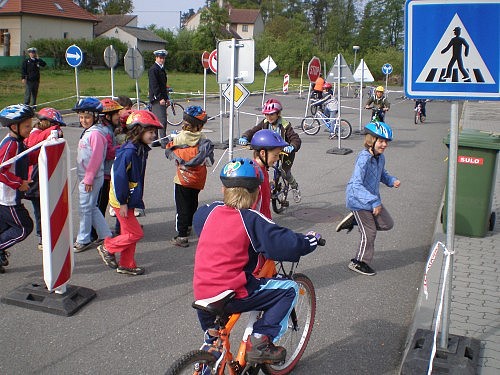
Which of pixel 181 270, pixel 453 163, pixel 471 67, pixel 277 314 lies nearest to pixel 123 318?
pixel 181 270

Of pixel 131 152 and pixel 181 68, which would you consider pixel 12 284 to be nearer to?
pixel 131 152

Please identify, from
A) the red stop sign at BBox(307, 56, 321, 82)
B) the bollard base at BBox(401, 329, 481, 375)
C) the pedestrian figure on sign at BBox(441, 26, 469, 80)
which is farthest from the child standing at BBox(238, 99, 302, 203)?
the red stop sign at BBox(307, 56, 321, 82)

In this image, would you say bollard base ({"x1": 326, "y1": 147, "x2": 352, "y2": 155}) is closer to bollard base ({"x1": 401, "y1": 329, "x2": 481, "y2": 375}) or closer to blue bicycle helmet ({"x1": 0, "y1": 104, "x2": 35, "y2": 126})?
blue bicycle helmet ({"x1": 0, "y1": 104, "x2": 35, "y2": 126})

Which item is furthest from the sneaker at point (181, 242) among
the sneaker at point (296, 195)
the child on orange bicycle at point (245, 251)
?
the child on orange bicycle at point (245, 251)

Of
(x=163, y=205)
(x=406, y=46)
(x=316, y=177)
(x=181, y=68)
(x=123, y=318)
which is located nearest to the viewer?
(x=406, y=46)

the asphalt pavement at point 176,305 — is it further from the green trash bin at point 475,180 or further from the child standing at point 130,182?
the green trash bin at point 475,180

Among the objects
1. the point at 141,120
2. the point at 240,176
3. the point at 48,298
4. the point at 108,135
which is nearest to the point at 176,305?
the point at 48,298

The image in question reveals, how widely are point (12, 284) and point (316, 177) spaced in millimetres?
7156

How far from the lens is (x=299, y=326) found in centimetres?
423

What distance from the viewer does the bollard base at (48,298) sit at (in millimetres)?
4996

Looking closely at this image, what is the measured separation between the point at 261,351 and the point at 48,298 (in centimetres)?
253

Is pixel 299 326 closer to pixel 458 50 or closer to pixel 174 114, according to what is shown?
pixel 458 50

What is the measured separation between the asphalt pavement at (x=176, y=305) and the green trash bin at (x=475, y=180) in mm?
540

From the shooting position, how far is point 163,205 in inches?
351
